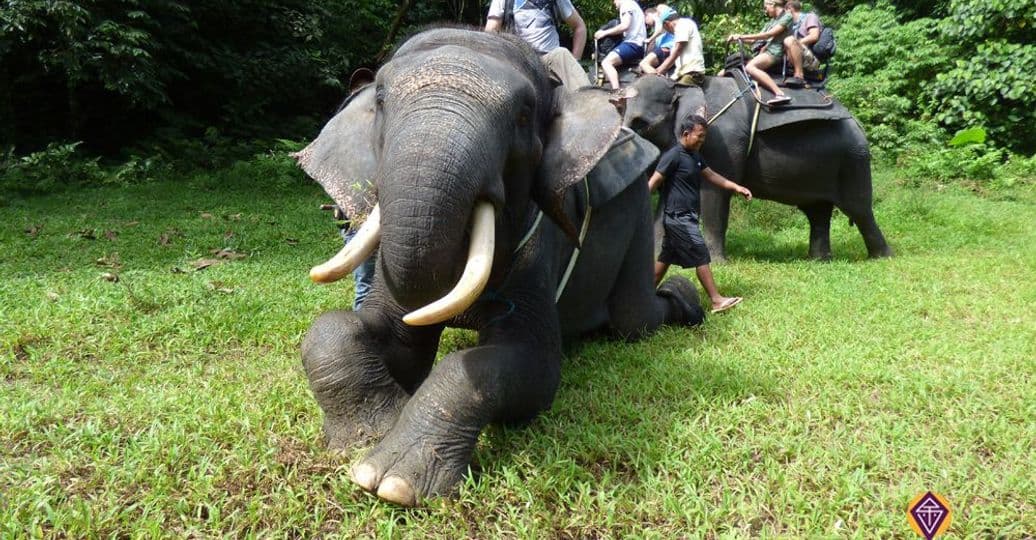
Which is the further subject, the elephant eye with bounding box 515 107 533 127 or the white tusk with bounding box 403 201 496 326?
the elephant eye with bounding box 515 107 533 127

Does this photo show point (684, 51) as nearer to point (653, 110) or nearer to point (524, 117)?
point (653, 110)

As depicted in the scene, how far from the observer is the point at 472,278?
84.5 inches

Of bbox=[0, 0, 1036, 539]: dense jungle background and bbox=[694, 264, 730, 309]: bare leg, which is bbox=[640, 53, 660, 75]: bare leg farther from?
bbox=[694, 264, 730, 309]: bare leg

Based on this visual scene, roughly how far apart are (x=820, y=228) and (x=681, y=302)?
385cm

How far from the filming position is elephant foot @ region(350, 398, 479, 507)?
230 centimetres

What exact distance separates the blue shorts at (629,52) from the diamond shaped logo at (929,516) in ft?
20.8

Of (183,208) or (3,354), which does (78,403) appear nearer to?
(3,354)

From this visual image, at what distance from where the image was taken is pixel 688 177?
Result: 17.9 ft

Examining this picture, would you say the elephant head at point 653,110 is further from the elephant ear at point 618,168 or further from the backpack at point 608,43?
the elephant ear at point 618,168

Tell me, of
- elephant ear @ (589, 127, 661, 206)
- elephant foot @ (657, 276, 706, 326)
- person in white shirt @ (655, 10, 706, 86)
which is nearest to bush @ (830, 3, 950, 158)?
person in white shirt @ (655, 10, 706, 86)

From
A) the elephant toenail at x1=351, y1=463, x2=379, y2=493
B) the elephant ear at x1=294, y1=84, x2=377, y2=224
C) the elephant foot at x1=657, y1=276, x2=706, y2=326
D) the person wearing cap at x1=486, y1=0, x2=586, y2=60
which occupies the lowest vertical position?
the elephant foot at x1=657, y1=276, x2=706, y2=326

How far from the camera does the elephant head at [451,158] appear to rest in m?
2.11

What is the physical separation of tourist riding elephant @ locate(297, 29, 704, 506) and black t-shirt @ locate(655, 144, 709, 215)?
6.46 feet

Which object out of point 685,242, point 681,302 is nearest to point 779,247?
point 685,242
